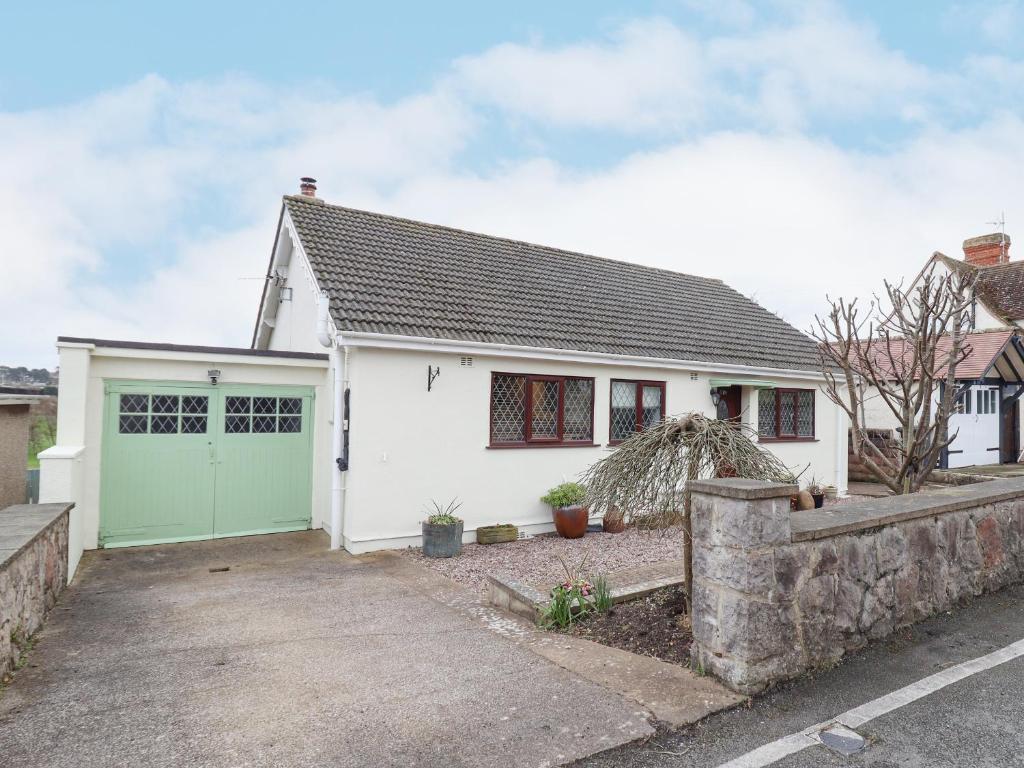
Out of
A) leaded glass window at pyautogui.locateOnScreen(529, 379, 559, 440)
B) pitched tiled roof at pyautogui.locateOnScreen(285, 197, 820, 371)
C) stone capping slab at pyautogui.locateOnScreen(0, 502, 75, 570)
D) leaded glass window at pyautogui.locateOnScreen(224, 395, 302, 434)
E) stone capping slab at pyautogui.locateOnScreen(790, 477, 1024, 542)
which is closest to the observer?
stone capping slab at pyautogui.locateOnScreen(790, 477, 1024, 542)

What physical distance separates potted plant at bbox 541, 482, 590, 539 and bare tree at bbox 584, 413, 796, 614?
14.4 feet

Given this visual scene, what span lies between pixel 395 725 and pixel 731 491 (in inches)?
93.4

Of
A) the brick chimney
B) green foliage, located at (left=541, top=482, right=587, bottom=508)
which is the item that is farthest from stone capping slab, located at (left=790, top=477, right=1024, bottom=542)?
the brick chimney

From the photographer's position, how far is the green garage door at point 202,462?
8.08 metres

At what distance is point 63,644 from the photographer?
15.5 feet

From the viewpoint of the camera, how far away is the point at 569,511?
9.12m

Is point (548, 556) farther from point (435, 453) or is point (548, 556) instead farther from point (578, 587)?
point (578, 587)

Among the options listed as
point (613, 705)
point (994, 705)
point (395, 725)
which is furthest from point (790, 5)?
point (395, 725)

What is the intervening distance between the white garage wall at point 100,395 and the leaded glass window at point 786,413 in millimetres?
8648

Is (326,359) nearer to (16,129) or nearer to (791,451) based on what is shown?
(16,129)

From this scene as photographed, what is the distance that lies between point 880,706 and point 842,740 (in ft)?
1.75

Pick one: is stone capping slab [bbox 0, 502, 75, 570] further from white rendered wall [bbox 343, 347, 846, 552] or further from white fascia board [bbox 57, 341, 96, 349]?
white rendered wall [bbox 343, 347, 846, 552]

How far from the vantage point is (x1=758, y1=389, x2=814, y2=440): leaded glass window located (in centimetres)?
1243

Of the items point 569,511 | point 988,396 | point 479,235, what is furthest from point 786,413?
point 988,396
